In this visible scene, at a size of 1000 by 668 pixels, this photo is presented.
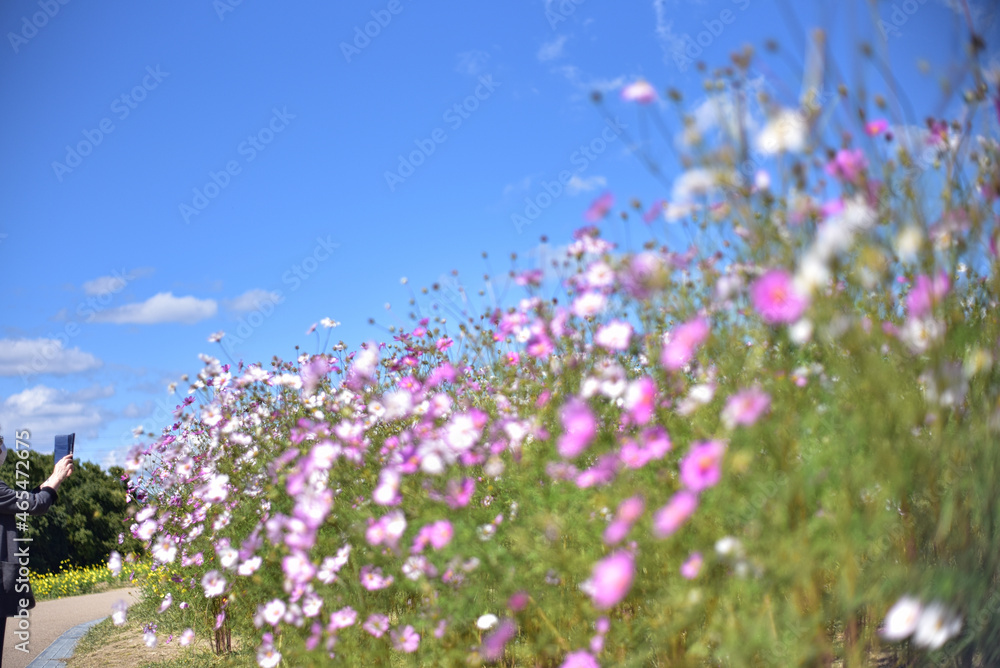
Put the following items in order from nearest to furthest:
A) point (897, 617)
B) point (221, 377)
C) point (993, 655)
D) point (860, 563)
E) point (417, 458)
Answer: point (897, 617) < point (993, 655) < point (860, 563) < point (417, 458) < point (221, 377)

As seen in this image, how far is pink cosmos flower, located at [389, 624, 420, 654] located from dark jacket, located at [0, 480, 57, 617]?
2.07 m

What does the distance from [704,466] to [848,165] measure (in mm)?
847

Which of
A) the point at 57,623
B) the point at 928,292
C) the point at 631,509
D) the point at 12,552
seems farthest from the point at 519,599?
the point at 57,623

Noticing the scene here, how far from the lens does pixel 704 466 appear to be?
1395 mm

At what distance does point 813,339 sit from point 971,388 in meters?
0.41

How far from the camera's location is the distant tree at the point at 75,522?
34.5 feet

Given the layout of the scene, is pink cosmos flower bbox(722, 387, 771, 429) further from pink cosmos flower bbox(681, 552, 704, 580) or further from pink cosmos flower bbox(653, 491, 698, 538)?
pink cosmos flower bbox(681, 552, 704, 580)

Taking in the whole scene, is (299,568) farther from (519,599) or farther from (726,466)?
(726,466)

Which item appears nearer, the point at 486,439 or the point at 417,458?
the point at 417,458

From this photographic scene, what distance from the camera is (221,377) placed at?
4109mm

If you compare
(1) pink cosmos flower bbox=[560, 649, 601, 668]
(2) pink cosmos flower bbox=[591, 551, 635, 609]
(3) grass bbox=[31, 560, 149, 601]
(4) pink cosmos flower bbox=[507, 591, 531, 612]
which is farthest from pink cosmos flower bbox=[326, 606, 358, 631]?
(3) grass bbox=[31, 560, 149, 601]

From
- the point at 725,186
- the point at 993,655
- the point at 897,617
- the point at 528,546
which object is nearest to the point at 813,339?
the point at 725,186

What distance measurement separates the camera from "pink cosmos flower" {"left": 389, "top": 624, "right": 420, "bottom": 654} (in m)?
2.39

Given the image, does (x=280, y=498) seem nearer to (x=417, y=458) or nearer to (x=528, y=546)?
(x=417, y=458)
